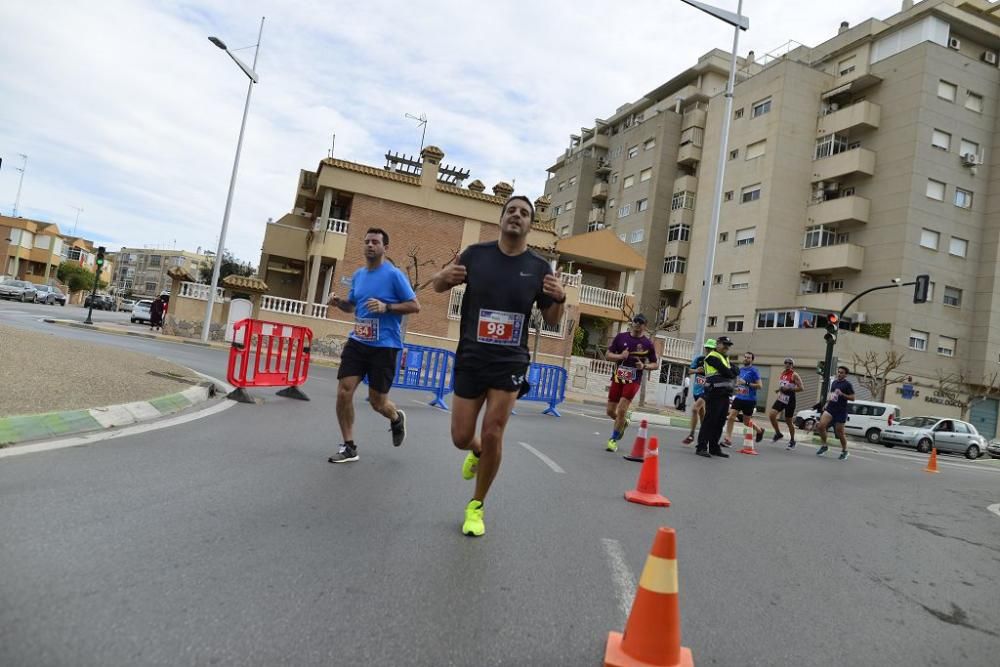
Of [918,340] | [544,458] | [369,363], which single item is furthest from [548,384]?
[918,340]

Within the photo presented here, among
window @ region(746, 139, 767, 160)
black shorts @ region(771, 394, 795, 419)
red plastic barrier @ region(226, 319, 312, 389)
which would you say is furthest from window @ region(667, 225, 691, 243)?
red plastic barrier @ region(226, 319, 312, 389)

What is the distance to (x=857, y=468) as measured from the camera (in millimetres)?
12711

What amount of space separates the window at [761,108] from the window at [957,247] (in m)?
12.4

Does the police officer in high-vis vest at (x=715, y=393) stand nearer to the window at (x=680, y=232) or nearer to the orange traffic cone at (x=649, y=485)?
the orange traffic cone at (x=649, y=485)

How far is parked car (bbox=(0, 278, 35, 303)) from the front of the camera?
49031 mm

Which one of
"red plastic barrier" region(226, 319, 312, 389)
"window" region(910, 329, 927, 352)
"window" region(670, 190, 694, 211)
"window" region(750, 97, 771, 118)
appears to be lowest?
"red plastic barrier" region(226, 319, 312, 389)

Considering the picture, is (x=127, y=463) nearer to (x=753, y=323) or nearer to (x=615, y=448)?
(x=615, y=448)

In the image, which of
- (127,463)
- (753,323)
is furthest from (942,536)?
(753,323)

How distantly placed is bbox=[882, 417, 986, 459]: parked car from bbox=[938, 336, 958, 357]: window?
13.0 meters

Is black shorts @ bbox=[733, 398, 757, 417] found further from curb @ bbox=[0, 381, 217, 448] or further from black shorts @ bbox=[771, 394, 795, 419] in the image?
curb @ bbox=[0, 381, 217, 448]

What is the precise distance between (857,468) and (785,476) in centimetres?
389

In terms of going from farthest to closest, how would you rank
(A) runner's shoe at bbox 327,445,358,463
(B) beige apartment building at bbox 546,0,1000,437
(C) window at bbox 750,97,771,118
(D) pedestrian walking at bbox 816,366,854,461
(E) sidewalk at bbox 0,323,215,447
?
(C) window at bbox 750,97,771,118, (B) beige apartment building at bbox 546,0,1000,437, (D) pedestrian walking at bbox 816,366,854,461, (A) runner's shoe at bbox 327,445,358,463, (E) sidewalk at bbox 0,323,215,447

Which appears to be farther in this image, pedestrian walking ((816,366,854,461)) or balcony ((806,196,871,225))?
balcony ((806,196,871,225))

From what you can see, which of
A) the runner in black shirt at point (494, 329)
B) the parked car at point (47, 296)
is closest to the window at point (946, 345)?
the runner in black shirt at point (494, 329)
